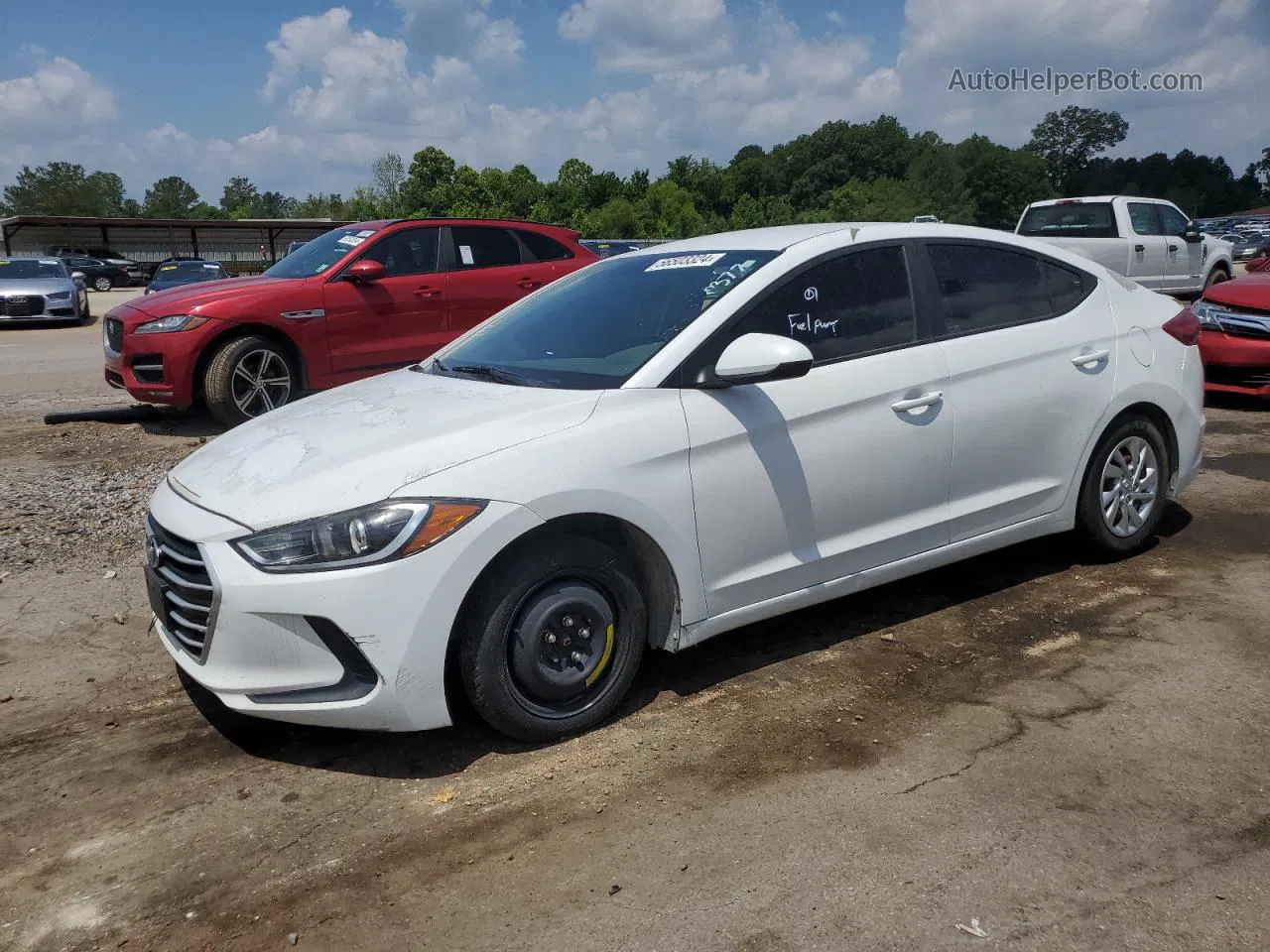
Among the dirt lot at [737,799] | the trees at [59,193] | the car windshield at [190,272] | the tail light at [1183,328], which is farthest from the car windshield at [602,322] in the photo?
the trees at [59,193]

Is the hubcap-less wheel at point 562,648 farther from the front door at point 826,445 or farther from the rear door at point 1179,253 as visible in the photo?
the rear door at point 1179,253

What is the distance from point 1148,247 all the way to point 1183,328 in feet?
39.4

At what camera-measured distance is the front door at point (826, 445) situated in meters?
3.82

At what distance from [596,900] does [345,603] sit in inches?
43.8

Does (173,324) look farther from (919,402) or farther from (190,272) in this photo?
(190,272)

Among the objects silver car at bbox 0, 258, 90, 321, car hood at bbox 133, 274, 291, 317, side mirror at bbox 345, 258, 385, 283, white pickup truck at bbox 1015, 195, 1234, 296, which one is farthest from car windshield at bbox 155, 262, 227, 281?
white pickup truck at bbox 1015, 195, 1234, 296

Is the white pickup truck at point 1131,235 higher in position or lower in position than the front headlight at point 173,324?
higher

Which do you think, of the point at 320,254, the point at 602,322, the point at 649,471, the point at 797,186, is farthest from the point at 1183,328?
the point at 797,186

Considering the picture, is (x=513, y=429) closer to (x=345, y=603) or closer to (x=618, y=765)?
(x=345, y=603)

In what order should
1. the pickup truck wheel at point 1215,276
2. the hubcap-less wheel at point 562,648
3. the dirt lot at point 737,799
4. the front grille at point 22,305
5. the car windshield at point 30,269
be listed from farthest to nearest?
the car windshield at point 30,269 < the front grille at point 22,305 < the pickup truck wheel at point 1215,276 < the hubcap-less wheel at point 562,648 < the dirt lot at point 737,799

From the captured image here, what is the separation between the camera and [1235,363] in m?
9.27

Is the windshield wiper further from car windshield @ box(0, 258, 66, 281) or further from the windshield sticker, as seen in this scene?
car windshield @ box(0, 258, 66, 281)

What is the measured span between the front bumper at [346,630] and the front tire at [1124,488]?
2.97m

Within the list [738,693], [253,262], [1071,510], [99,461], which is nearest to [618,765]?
[738,693]
